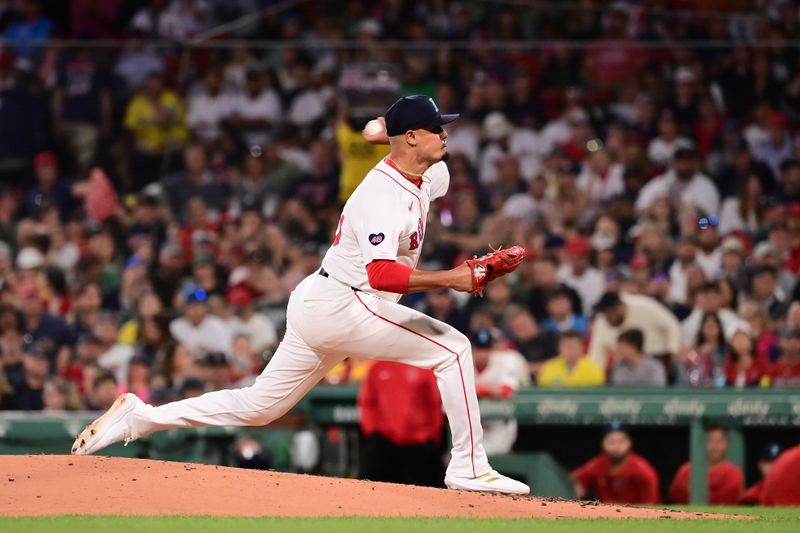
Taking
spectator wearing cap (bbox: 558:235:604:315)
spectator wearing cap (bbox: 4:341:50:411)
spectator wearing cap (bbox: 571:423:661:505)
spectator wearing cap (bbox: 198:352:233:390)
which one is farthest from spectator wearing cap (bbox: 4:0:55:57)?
spectator wearing cap (bbox: 571:423:661:505)

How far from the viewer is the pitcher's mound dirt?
5.81 metres

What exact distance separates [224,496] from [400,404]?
10.5ft

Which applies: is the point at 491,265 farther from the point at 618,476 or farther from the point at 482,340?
the point at 482,340

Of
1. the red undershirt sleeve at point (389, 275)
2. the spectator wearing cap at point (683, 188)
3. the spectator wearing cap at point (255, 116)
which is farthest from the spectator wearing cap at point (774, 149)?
the red undershirt sleeve at point (389, 275)

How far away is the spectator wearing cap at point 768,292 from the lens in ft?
33.8

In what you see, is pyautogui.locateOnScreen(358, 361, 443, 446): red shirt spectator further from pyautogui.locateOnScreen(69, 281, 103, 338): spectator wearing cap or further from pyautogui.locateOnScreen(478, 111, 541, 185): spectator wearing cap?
pyautogui.locateOnScreen(478, 111, 541, 185): spectator wearing cap

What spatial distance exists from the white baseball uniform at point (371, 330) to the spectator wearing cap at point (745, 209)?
5.58 metres

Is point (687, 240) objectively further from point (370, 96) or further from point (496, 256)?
point (496, 256)

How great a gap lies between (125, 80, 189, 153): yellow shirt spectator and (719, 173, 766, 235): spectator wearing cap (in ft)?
14.6

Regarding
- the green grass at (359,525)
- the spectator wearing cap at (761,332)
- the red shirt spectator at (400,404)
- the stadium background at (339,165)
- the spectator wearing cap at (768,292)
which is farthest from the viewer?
the stadium background at (339,165)

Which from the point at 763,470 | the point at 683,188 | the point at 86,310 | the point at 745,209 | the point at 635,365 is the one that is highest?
the point at 683,188

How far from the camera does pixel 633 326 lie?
10055 mm

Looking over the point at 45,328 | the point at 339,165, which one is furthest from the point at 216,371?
the point at 339,165

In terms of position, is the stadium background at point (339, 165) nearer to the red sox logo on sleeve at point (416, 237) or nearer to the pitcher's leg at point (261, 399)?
the pitcher's leg at point (261, 399)
